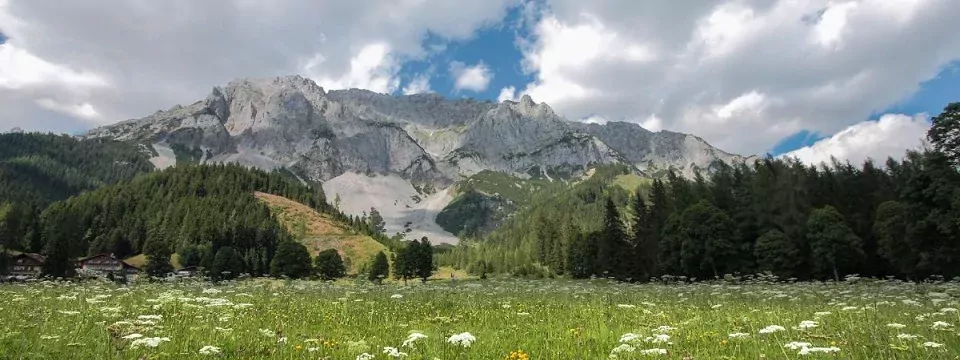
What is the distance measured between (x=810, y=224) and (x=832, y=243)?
3.03 metres

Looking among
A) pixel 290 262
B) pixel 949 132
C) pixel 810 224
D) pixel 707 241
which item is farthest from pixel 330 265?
pixel 949 132

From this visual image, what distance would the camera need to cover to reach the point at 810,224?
56.7m

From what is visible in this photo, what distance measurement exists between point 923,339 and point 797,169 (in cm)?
7379

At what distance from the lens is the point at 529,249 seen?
7136 inches

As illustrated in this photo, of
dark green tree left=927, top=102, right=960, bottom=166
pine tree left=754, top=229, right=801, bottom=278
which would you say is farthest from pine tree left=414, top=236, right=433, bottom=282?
dark green tree left=927, top=102, right=960, bottom=166

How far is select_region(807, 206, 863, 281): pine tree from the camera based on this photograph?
5438 centimetres

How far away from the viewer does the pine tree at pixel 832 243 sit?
5438 centimetres

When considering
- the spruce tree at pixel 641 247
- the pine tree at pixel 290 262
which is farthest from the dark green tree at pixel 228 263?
the spruce tree at pixel 641 247

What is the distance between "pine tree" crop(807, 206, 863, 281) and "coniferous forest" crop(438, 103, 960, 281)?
0.11 m

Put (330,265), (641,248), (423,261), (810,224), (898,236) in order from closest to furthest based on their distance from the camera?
(898,236) < (810,224) < (641,248) < (423,261) < (330,265)

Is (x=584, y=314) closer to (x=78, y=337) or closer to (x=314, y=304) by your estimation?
(x=314, y=304)

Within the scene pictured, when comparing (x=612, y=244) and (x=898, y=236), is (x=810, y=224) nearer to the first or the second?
(x=898, y=236)

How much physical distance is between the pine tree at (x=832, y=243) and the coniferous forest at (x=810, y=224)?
111mm

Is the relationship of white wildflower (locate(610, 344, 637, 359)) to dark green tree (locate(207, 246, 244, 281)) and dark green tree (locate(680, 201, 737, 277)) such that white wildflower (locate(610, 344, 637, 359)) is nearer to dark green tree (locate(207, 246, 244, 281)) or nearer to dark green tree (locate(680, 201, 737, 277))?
dark green tree (locate(680, 201, 737, 277))
